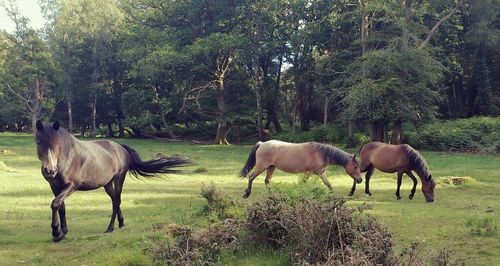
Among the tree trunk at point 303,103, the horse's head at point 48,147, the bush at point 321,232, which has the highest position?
the tree trunk at point 303,103

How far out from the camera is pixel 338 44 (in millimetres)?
39094

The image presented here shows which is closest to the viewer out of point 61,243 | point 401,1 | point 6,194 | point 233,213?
point 61,243

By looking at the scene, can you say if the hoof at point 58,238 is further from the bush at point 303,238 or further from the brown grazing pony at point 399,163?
the brown grazing pony at point 399,163

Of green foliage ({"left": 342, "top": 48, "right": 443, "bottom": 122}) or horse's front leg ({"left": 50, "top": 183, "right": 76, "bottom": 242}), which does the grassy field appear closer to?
horse's front leg ({"left": 50, "top": 183, "right": 76, "bottom": 242})

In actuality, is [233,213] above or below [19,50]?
below

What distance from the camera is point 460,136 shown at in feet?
96.8

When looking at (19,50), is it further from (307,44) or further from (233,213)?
(233,213)

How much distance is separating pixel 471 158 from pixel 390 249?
21.7 m

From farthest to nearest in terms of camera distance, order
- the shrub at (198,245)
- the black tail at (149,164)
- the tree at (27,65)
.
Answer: the tree at (27,65) → the black tail at (149,164) → the shrub at (198,245)

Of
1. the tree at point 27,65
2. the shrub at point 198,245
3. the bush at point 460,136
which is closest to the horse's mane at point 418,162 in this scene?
the shrub at point 198,245

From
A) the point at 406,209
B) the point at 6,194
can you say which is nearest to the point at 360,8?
the point at 406,209

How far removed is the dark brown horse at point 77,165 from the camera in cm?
768

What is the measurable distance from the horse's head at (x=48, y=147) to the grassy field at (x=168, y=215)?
49.9 inches

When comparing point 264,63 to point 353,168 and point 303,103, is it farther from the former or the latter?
point 353,168
